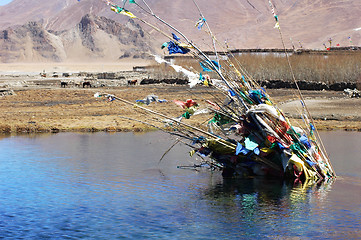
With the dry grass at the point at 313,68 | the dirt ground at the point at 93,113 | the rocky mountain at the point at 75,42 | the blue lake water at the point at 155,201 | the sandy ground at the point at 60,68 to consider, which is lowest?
the blue lake water at the point at 155,201

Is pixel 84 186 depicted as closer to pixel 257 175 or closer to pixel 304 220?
pixel 257 175

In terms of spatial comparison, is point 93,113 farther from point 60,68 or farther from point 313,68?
point 60,68

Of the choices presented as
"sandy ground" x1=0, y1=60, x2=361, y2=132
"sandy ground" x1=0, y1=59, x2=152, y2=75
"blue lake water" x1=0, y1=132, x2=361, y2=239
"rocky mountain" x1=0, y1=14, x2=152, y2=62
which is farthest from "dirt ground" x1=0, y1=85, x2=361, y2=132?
"rocky mountain" x1=0, y1=14, x2=152, y2=62

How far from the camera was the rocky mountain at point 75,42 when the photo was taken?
169m

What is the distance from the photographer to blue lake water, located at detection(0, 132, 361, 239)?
10141 mm

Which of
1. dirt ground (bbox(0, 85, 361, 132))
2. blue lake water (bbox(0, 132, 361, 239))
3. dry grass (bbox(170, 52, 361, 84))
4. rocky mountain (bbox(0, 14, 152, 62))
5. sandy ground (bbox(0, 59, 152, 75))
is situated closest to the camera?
blue lake water (bbox(0, 132, 361, 239))

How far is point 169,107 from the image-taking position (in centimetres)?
3228

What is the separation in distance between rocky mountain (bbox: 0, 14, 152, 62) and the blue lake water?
151 m

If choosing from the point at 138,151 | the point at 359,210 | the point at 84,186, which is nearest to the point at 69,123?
the point at 138,151

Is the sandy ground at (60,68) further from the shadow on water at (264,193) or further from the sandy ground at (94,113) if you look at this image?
the shadow on water at (264,193)

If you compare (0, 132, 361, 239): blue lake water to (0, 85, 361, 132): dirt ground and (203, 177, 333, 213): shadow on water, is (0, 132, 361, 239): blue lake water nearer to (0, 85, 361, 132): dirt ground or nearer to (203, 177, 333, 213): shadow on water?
(203, 177, 333, 213): shadow on water

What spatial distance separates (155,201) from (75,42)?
174m

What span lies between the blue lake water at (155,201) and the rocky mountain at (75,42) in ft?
495

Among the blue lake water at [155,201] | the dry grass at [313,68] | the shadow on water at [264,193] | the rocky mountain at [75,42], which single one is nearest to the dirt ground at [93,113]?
the blue lake water at [155,201]
